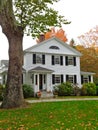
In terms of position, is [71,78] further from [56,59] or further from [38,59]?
[38,59]

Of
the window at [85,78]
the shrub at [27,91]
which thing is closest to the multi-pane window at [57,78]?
the window at [85,78]

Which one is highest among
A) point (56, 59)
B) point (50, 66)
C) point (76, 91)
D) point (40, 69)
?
point (56, 59)

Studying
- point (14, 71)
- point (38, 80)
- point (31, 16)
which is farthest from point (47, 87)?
point (14, 71)

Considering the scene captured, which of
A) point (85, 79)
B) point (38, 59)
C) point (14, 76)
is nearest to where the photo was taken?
point (14, 76)

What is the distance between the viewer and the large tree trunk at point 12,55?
15562 millimetres

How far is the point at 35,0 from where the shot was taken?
19.6m

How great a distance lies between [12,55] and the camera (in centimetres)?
1625

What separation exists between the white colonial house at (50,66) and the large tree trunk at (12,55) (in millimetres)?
15147

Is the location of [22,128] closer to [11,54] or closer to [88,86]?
[11,54]

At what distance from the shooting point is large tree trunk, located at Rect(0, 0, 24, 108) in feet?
51.1

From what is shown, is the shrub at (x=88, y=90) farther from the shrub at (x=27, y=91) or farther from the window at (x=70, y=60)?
the shrub at (x=27, y=91)

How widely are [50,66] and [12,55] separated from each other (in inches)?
703

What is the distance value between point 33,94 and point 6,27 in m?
16.2

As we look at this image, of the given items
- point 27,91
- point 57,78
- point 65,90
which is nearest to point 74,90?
point 65,90
